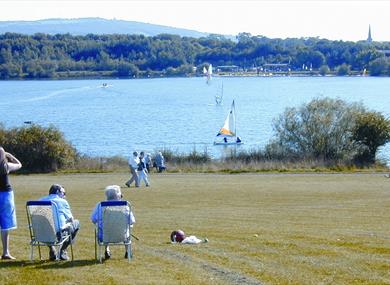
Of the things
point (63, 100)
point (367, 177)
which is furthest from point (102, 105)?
point (367, 177)

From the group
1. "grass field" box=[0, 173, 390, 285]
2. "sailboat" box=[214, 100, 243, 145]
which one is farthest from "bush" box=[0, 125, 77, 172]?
"sailboat" box=[214, 100, 243, 145]

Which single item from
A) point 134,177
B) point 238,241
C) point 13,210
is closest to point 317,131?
point 134,177

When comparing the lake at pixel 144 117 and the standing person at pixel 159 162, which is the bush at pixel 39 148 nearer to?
the standing person at pixel 159 162

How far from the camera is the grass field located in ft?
40.1

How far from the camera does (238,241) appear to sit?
15.9m

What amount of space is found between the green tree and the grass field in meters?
23.5

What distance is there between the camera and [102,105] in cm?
14538

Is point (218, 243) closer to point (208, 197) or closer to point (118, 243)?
point (118, 243)

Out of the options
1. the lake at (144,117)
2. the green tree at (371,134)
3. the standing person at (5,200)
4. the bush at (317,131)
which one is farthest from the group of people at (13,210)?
the lake at (144,117)

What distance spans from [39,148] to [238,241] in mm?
39655

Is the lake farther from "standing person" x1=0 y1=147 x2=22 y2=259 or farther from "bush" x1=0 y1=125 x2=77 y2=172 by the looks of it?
"standing person" x1=0 y1=147 x2=22 y2=259

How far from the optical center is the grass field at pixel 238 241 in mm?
12232

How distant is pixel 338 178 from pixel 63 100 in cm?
11673

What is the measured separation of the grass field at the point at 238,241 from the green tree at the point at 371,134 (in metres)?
23.5
